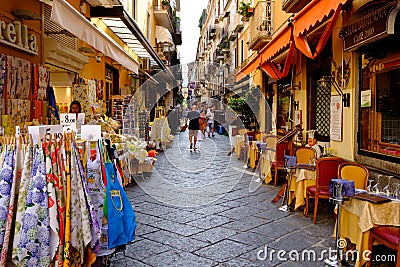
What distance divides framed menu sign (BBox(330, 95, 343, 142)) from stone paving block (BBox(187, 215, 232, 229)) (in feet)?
→ 9.17

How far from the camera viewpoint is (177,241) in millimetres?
4414

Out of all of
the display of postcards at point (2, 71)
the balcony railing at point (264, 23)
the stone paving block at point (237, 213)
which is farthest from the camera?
the balcony railing at point (264, 23)

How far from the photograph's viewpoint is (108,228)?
2.98 metres

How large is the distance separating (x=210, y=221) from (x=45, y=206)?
9.89 ft

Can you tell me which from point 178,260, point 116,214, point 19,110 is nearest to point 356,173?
point 178,260

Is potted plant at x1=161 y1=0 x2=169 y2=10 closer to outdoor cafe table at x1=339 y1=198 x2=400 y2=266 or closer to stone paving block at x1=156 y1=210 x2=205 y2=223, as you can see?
stone paving block at x1=156 y1=210 x2=205 y2=223

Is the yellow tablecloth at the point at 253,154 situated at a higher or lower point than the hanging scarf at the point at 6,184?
lower

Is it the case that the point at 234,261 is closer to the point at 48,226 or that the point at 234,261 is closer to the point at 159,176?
the point at 48,226

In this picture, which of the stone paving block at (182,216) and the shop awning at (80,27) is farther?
the stone paving block at (182,216)

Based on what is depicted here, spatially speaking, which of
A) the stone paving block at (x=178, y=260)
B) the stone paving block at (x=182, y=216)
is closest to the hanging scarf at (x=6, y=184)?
the stone paving block at (x=178, y=260)

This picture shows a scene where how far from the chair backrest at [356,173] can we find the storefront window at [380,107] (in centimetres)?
76

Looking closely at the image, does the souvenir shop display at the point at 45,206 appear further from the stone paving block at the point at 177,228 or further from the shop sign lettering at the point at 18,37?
the shop sign lettering at the point at 18,37

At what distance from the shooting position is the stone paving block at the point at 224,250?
13.0 ft

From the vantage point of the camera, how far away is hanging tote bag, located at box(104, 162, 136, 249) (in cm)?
299
